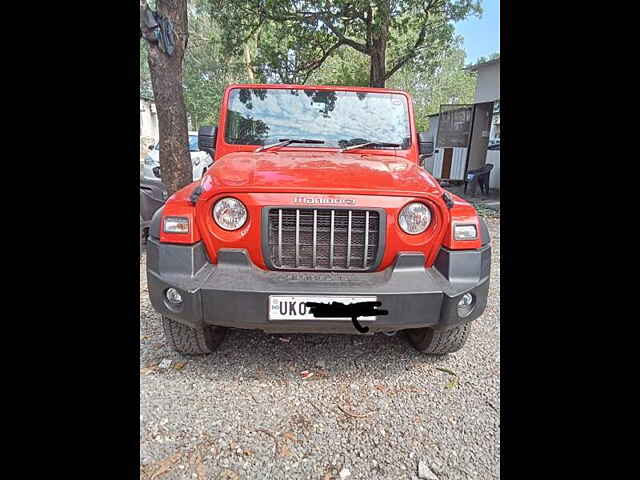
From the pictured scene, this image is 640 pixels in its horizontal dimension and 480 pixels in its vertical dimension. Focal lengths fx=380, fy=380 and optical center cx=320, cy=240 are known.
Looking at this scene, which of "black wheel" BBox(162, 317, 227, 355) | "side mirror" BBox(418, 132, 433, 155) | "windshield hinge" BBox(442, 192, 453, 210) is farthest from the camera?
"side mirror" BBox(418, 132, 433, 155)

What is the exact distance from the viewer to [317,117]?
126 inches

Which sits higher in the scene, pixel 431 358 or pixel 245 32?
pixel 245 32

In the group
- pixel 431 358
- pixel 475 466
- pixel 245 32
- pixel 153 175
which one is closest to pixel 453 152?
pixel 245 32

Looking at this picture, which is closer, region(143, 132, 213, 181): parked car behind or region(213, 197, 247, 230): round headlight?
region(213, 197, 247, 230): round headlight

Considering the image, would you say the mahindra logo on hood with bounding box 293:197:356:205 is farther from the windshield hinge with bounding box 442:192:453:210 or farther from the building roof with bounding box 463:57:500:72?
the building roof with bounding box 463:57:500:72

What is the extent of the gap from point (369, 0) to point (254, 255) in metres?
8.48

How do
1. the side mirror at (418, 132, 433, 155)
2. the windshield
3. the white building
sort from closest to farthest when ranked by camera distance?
the windshield < the side mirror at (418, 132, 433, 155) < the white building

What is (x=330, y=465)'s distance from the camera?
1.80 m

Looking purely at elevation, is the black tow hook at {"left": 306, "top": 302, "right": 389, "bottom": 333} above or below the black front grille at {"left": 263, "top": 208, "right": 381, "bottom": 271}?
below

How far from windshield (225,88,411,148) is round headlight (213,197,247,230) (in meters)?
1.17

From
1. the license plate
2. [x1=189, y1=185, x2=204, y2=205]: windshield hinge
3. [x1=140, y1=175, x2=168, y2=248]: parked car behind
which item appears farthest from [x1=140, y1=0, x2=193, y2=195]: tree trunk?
the license plate

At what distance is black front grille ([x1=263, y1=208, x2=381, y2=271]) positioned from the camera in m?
2.13

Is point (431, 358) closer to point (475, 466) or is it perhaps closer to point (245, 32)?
point (475, 466)

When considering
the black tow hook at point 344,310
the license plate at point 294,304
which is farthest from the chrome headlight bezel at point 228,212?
the black tow hook at point 344,310
